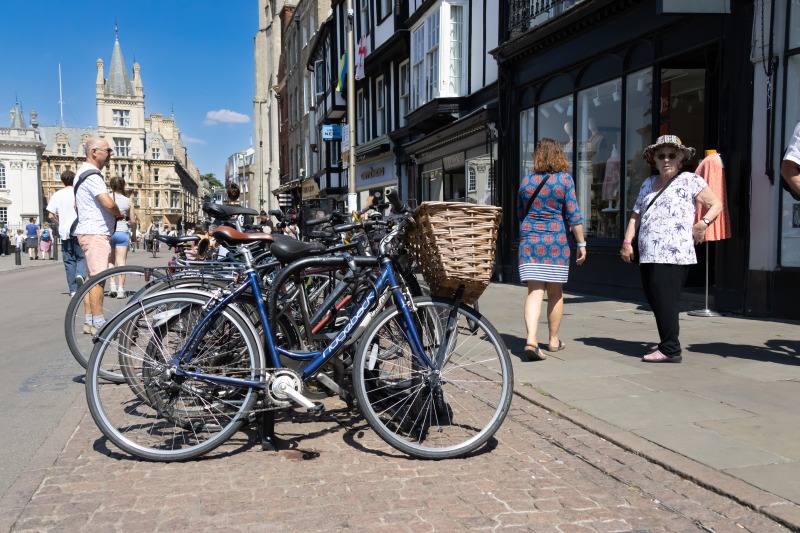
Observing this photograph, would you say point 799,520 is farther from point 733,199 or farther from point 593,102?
point 593,102

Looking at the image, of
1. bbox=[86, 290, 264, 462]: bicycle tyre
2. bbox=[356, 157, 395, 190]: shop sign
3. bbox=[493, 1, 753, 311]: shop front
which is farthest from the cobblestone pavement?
bbox=[356, 157, 395, 190]: shop sign

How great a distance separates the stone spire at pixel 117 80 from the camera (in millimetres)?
109688

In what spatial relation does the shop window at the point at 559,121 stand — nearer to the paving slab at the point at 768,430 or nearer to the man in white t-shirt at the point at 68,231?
the man in white t-shirt at the point at 68,231

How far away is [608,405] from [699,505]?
153cm

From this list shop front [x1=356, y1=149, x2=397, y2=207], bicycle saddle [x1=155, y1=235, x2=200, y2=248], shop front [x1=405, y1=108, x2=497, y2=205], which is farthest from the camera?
shop front [x1=356, y1=149, x2=397, y2=207]

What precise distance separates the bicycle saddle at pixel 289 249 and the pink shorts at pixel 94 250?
3448mm

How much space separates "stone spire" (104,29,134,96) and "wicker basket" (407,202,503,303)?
119 metres

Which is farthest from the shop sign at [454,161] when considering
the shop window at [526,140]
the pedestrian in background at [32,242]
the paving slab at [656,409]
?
the pedestrian in background at [32,242]

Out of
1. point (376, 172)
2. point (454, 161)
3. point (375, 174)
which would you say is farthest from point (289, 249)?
point (375, 174)

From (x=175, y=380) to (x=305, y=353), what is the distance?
0.69 meters

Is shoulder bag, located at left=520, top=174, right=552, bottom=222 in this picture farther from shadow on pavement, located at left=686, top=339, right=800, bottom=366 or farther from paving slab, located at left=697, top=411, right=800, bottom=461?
paving slab, located at left=697, top=411, right=800, bottom=461

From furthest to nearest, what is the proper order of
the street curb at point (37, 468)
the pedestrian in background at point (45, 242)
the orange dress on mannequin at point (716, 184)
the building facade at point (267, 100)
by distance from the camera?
the building facade at point (267, 100)
the pedestrian in background at point (45, 242)
the orange dress on mannequin at point (716, 184)
the street curb at point (37, 468)

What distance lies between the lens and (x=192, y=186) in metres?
162

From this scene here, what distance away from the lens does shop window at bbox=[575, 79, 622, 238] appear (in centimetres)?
1104
